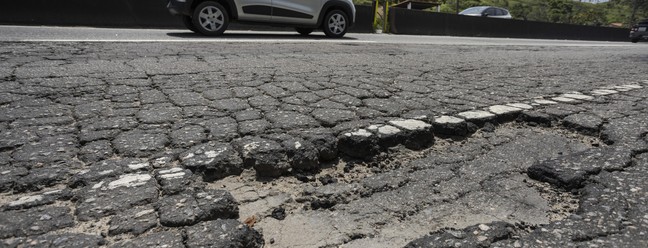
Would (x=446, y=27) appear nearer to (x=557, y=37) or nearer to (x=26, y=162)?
(x=557, y=37)

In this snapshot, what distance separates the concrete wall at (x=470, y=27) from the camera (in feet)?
49.8

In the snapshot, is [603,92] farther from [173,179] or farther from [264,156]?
[173,179]

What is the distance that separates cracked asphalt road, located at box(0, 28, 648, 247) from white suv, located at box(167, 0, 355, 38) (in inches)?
145

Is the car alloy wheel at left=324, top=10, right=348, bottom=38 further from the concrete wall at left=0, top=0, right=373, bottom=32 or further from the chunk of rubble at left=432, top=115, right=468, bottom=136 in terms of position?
the chunk of rubble at left=432, top=115, right=468, bottom=136

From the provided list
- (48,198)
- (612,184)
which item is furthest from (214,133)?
(612,184)

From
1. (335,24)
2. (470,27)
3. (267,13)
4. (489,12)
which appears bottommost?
(335,24)

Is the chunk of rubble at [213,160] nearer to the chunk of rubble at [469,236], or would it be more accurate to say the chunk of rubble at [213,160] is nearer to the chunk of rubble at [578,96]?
the chunk of rubble at [469,236]

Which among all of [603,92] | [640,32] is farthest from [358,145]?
[640,32]

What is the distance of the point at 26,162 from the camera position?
1.88 metres

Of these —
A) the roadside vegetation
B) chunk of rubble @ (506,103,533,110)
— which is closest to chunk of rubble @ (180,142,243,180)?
chunk of rubble @ (506,103,533,110)

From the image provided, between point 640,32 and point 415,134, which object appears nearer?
point 415,134

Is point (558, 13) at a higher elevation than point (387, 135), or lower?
higher

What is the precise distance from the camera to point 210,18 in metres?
7.39

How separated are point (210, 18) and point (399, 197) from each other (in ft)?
21.3
